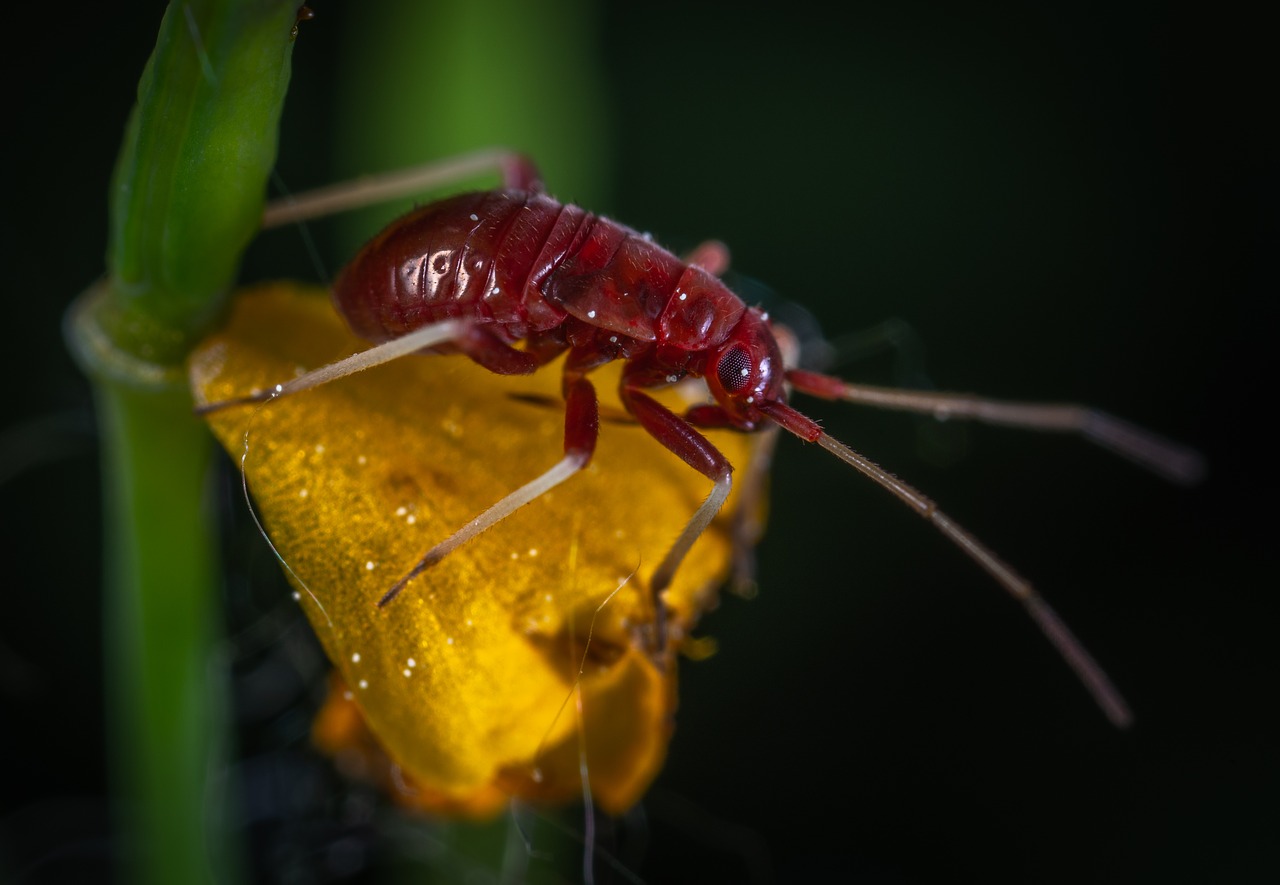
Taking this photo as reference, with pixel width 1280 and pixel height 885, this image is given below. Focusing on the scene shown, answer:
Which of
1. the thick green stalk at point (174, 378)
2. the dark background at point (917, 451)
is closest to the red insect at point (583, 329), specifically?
the thick green stalk at point (174, 378)

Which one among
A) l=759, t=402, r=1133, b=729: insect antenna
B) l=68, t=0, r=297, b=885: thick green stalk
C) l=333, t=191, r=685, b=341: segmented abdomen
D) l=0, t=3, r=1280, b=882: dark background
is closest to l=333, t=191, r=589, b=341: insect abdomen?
l=333, t=191, r=685, b=341: segmented abdomen

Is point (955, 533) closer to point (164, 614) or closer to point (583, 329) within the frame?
point (583, 329)

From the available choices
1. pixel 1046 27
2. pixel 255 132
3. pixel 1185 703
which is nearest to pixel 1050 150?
pixel 1046 27

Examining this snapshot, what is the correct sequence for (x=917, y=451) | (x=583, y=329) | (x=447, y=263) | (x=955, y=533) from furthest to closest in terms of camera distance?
(x=917, y=451), (x=955, y=533), (x=583, y=329), (x=447, y=263)

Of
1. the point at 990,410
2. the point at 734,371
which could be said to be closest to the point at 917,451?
the point at 990,410

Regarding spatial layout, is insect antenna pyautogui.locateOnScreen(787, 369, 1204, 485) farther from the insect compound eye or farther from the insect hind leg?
the insect hind leg

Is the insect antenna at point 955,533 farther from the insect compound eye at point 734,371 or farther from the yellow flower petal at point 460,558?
the yellow flower petal at point 460,558

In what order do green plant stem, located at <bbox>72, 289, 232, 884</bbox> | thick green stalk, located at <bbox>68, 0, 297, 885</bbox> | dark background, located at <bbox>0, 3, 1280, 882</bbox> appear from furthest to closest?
dark background, located at <bbox>0, 3, 1280, 882</bbox> → green plant stem, located at <bbox>72, 289, 232, 884</bbox> → thick green stalk, located at <bbox>68, 0, 297, 885</bbox>
